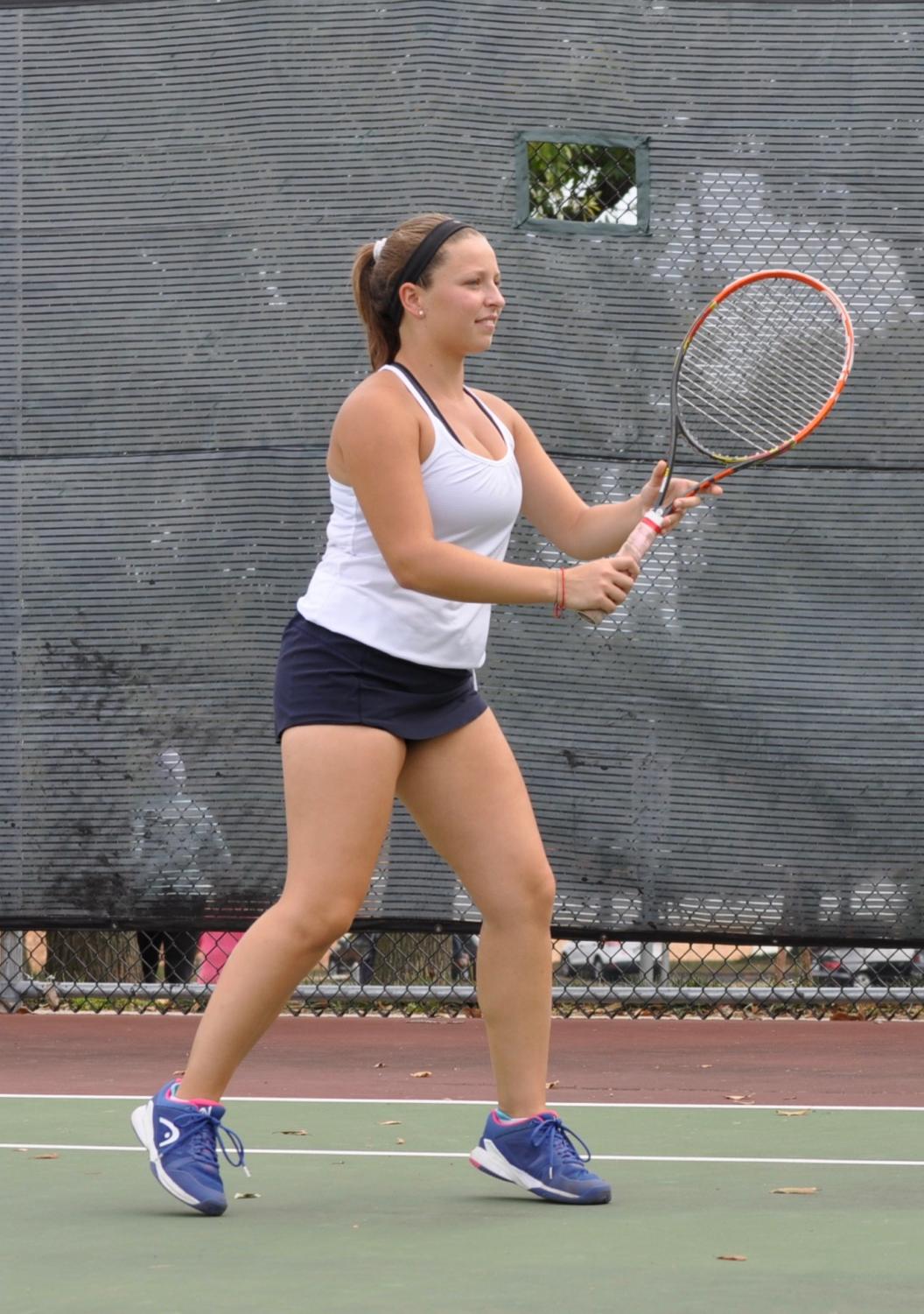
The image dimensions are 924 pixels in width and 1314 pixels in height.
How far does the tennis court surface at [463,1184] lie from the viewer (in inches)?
115

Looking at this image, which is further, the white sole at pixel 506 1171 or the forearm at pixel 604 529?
the forearm at pixel 604 529

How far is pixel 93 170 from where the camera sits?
6.64m

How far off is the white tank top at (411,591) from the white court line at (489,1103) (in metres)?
1.65

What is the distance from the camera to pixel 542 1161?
11.8ft

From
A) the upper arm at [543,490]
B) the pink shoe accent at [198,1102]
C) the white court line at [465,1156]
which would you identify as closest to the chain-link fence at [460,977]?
the white court line at [465,1156]

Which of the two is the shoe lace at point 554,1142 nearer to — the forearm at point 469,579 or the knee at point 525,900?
the knee at point 525,900

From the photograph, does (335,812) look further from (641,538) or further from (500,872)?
(641,538)

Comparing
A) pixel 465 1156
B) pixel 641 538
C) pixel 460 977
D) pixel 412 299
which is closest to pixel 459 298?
pixel 412 299

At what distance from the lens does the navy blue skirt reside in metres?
3.55

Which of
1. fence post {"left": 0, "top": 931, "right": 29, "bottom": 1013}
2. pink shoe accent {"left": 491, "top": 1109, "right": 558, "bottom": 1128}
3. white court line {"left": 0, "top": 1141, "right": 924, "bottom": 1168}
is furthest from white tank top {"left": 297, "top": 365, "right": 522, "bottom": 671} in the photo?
fence post {"left": 0, "top": 931, "right": 29, "bottom": 1013}

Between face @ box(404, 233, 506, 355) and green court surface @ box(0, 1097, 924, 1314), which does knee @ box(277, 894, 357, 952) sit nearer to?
green court surface @ box(0, 1097, 924, 1314)

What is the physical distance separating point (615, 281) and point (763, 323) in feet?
4.63

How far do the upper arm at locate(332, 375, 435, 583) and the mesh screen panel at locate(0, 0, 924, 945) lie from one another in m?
2.79

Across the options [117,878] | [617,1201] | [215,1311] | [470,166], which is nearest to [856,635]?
[470,166]
